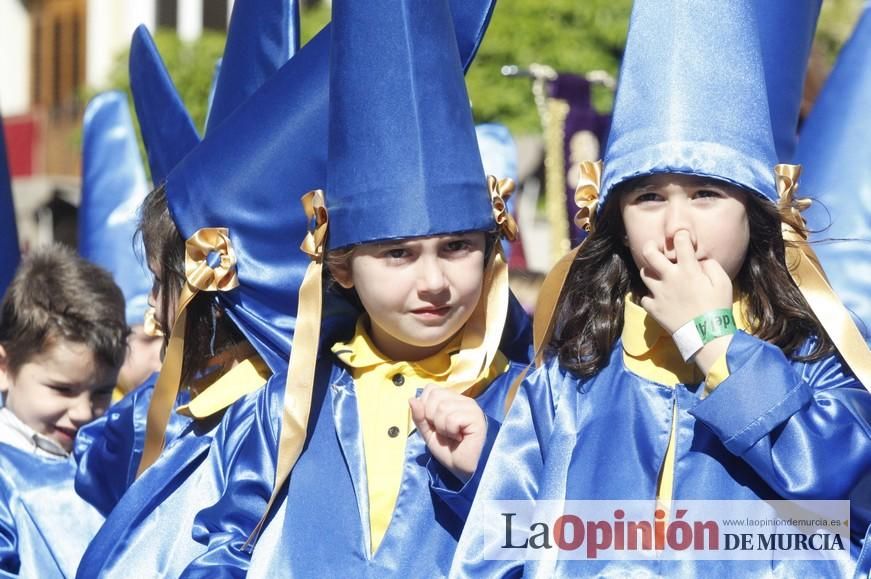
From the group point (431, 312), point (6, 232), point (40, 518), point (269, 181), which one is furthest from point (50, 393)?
point (431, 312)

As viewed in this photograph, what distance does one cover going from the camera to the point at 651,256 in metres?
2.42

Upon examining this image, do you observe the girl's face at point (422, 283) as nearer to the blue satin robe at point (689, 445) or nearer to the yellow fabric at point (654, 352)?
the blue satin robe at point (689, 445)

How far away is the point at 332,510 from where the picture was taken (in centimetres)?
276

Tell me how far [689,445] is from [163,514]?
1191mm

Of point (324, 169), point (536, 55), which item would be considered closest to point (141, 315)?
point (324, 169)

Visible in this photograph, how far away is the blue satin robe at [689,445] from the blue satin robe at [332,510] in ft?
0.33

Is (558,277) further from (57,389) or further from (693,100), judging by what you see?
(57,389)

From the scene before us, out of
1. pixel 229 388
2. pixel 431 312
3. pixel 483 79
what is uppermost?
pixel 483 79

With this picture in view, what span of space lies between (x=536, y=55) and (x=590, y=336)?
26.7 ft

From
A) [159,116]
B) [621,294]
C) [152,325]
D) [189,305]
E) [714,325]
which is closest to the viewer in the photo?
[714,325]

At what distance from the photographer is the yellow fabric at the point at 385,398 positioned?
2775mm

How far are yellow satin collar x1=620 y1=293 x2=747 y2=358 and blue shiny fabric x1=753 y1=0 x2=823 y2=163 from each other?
62 centimetres

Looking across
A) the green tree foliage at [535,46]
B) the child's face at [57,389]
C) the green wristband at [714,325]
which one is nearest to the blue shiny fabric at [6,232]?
the child's face at [57,389]

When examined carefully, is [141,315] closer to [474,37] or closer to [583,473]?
[474,37]
